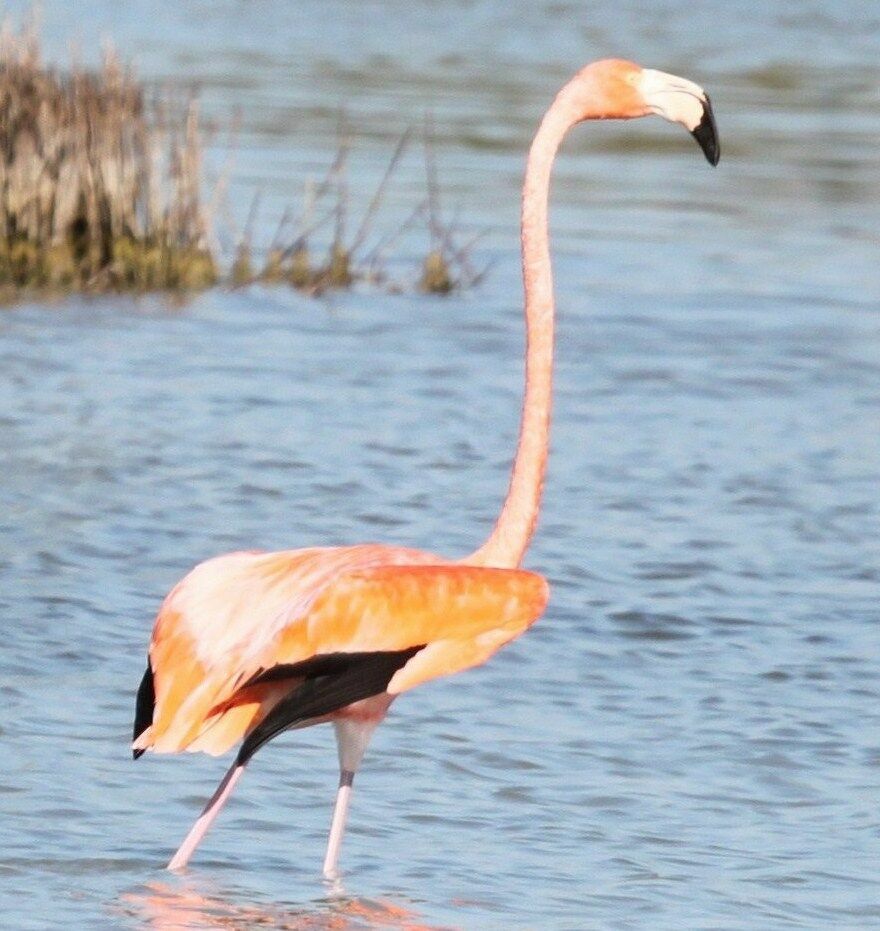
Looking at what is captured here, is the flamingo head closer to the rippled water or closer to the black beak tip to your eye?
the black beak tip

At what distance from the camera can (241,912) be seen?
523 centimetres

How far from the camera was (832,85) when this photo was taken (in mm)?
25484

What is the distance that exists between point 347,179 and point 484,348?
5.36 metres

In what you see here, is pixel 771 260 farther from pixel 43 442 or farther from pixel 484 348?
pixel 43 442

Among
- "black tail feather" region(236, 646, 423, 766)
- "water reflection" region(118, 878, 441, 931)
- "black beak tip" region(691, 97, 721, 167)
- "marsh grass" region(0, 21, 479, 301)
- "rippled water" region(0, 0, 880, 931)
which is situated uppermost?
"black beak tip" region(691, 97, 721, 167)

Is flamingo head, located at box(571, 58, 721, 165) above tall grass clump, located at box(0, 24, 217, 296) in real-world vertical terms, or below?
above

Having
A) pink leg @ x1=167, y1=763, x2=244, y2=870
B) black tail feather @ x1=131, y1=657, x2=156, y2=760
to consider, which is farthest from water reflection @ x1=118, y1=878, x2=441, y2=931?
black tail feather @ x1=131, y1=657, x2=156, y2=760

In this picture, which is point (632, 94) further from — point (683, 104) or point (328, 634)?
point (328, 634)

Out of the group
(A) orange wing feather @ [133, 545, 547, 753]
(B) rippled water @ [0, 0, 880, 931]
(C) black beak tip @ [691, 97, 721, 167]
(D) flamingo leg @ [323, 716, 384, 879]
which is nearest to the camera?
(A) orange wing feather @ [133, 545, 547, 753]

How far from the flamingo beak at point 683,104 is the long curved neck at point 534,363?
174 mm

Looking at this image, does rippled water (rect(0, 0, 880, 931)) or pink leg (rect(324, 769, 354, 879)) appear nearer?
pink leg (rect(324, 769, 354, 879))

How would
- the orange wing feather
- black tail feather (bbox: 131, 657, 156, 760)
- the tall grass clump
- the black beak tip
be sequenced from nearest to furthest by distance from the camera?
the orange wing feather → black tail feather (bbox: 131, 657, 156, 760) → the black beak tip → the tall grass clump

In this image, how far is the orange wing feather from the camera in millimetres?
4930

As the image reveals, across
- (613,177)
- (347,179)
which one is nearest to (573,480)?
(347,179)
